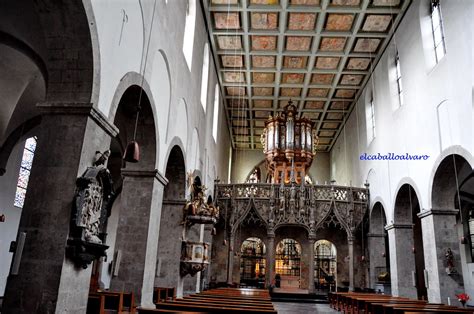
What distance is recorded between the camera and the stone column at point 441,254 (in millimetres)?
12445

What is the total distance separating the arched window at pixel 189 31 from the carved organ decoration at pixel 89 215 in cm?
807

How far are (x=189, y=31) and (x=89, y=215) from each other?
387 inches

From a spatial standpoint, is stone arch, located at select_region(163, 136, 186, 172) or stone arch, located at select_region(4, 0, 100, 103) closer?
stone arch, located at select_region(4, 0, 100, 103)

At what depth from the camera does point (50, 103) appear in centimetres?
678

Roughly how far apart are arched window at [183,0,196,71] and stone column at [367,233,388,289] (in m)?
12.2

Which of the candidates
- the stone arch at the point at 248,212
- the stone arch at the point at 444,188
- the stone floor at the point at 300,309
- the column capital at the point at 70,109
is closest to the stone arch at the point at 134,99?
the column capital at the point at 70,109

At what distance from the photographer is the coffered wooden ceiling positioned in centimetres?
1666

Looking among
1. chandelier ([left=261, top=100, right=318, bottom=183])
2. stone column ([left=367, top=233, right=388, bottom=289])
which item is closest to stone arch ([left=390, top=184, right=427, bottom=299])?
stone column ([left=367, top=233, right=388, bottom=289])

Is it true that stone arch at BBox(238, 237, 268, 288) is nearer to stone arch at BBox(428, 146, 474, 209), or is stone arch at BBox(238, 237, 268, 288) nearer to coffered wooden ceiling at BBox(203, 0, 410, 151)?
coffered wooden ceiling at BBox(203, 0, 410, 151)

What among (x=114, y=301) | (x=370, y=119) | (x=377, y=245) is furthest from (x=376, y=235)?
(x=114, y=301)

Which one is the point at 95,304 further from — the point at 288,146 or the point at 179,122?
the point at 288,146

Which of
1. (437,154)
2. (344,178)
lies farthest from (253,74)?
(437,154)

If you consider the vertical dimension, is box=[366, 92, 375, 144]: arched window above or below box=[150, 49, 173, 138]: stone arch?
above

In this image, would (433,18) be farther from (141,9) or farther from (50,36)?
(50,36)
